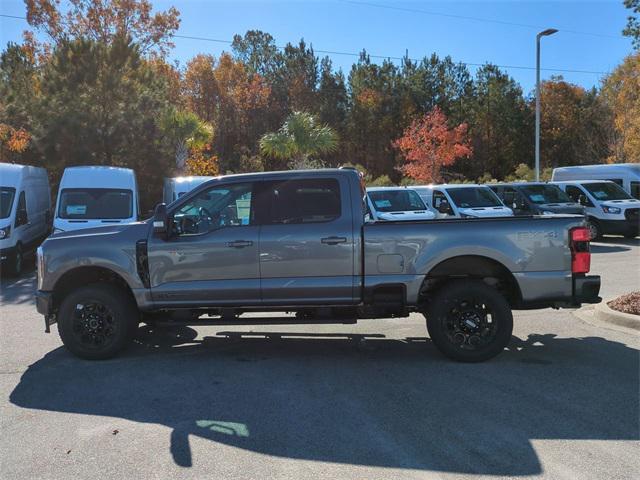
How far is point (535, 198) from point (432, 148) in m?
21.1

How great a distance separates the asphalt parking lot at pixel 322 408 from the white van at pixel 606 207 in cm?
1200

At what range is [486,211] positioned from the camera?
16.0 meters

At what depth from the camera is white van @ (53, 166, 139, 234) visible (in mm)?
13406

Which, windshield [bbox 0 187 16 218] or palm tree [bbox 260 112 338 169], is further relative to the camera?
palm tree [bbox 260 112 338 169]

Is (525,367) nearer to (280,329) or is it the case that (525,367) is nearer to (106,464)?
→ (280,329)

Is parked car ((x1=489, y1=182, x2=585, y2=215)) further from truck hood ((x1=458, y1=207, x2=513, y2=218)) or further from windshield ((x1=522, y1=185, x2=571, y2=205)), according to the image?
truck hood ((x1=458, y1=207, x2=513, y2=218))

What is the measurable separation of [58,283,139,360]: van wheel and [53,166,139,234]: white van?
24.5 ft

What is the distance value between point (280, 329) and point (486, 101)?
147ft

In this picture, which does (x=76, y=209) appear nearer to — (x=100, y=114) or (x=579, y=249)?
(x=100, y=114)

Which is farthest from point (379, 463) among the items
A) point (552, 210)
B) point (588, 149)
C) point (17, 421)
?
point (588, 149)

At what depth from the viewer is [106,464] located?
12.5 feet

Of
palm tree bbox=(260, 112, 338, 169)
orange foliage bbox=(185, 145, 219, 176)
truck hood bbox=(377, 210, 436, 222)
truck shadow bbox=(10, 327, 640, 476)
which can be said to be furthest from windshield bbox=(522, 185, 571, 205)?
orange foliage bbox=(185, 145, 219, 176)

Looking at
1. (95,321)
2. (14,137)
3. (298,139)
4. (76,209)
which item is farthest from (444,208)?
(14,137)

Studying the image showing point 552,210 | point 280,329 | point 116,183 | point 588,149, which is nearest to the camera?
point 280,329
